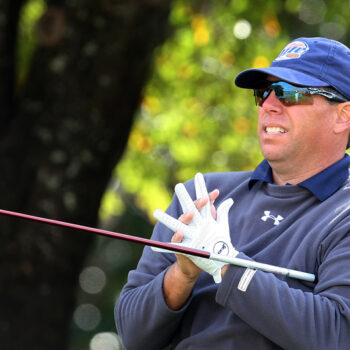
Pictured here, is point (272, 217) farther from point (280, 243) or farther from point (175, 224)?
point (175, 224)

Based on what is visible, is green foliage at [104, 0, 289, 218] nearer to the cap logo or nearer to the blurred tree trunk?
the blurred tree trunk

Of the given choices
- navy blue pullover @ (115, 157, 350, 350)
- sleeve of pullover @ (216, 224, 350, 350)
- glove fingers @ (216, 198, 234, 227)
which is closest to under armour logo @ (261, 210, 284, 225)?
navy blue pullover @ (115, 157, 350, 350)

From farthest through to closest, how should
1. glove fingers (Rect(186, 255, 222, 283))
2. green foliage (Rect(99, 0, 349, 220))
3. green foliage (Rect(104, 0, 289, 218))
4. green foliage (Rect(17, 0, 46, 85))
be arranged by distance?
green foliage (Rect(104, 0, 289, 218)), green foliage (Rect(99, 0, 349, 220)), green foliage (Rect(17, 0, 46, 85)), glove fingers (Rect(186, 255, 222, 283))

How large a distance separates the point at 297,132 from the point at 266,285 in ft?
1.65

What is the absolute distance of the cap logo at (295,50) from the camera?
2.76 meters

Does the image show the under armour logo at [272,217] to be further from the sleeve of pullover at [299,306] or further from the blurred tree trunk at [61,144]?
the blurred tree trunk at [61,144]

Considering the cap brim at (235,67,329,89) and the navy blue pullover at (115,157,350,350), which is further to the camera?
the cap brim at (235,67,329,89)

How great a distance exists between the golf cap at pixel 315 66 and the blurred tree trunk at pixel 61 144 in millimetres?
3384

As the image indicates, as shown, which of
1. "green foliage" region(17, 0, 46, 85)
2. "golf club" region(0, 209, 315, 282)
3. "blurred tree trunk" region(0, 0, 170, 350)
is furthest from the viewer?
"green foliage" region(17, 0, 46, 85)

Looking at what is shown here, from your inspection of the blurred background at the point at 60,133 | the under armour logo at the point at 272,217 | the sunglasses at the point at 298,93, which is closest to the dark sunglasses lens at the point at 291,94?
the sunglasses at the point at 298,93

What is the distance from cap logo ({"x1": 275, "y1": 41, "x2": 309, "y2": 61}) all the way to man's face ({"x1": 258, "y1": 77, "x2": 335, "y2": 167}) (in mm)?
145

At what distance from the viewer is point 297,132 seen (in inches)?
105

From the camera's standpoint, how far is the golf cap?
2.68 meters

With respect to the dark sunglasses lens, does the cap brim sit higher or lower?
higher
